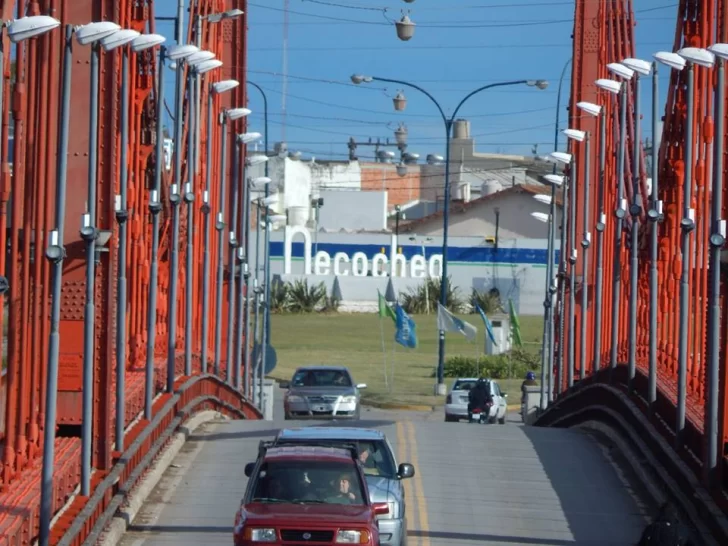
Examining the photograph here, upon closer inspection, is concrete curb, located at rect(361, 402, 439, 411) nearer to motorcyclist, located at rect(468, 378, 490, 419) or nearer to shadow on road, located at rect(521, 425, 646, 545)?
motorcyclist, located at rect(468, 378, 490, 419)

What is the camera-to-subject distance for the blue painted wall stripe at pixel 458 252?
327 feet

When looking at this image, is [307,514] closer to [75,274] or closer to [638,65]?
[75,274]

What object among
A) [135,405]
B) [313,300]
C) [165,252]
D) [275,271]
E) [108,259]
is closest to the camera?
[108,259]

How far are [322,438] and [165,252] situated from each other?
1820 cm

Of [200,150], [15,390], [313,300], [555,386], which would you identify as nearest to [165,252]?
[200,150]

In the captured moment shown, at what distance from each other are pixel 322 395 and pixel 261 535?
85.3ft

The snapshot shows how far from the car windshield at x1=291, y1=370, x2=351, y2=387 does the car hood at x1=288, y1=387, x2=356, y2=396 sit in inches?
12.4

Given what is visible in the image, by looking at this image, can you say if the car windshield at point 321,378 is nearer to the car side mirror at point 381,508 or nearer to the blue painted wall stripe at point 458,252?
the car side mirror at point 381,508

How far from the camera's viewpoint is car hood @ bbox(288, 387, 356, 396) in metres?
41.9

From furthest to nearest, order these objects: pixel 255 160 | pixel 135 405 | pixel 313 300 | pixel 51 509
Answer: pixel 313 300, pixel 255 160, pixel 135 405, pixel 51 509

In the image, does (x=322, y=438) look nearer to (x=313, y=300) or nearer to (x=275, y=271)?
(x=313, y=300)

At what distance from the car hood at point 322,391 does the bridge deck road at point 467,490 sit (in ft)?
29.4

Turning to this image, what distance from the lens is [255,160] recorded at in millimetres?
43969

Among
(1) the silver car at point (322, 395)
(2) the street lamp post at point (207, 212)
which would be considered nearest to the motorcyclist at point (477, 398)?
(1) the silver car at point (322, 395)
